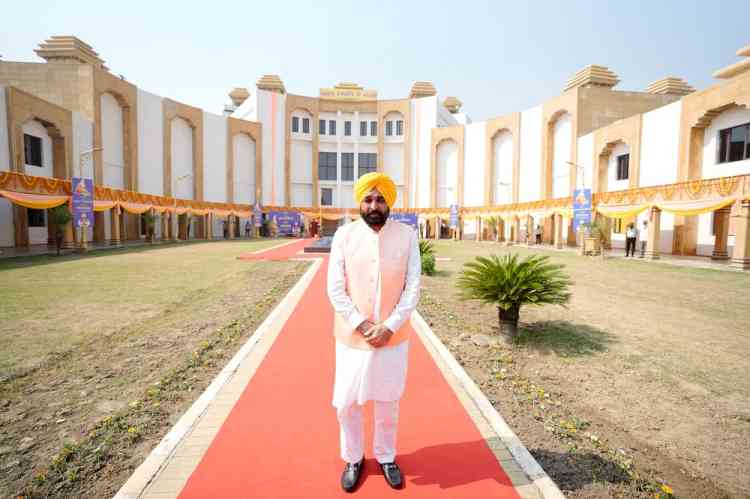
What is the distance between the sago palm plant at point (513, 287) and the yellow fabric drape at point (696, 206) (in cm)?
1400

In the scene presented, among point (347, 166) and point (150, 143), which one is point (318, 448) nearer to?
point (150, 143)

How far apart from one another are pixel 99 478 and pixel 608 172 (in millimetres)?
32643

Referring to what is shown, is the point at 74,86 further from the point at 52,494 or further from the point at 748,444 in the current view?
the point at 748,444

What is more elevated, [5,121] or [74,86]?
[74,86]

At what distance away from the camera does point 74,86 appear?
2845 cm

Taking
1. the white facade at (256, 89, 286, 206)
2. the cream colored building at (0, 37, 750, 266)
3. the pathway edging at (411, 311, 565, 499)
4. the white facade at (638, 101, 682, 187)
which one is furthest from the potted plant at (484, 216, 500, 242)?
the pathway edging at (411, 311, 565, 499)

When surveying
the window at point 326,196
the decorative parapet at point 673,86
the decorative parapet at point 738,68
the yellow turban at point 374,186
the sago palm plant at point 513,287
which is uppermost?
the decorative parapet at point 673,86

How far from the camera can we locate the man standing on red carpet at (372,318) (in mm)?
2482

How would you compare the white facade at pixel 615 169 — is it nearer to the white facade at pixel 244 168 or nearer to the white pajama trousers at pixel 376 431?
the white pajama trousers at pixel 376 431

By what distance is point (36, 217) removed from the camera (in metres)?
23.4

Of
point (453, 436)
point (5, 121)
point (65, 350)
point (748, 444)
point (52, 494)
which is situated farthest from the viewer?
point (5, 121)

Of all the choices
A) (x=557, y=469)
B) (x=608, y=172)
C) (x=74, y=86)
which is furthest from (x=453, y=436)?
(x=74, y=86)

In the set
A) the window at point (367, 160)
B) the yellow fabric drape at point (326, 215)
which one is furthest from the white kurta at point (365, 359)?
the window at point (367, 160)

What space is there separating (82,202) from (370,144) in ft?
111
